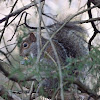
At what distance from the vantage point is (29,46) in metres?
2.13

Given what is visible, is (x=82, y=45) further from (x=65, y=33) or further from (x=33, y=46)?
(x=33, y=46)

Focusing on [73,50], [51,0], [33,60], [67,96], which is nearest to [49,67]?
[33,60]

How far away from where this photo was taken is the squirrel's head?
2085 mm

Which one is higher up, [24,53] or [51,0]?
[51,0]

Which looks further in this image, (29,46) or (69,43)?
(29,46)

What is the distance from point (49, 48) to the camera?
1746 millimetres

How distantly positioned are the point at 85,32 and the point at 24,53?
0.52 meters

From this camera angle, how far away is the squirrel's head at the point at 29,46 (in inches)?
82.1

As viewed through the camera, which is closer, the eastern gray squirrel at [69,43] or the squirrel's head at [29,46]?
the eastern gray squirrel at [69,43]

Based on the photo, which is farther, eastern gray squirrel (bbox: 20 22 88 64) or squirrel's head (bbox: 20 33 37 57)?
squirrel's head (bbox: 20 33 37 57)

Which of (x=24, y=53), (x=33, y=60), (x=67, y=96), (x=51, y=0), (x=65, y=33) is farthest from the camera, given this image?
(x=51, y=0)

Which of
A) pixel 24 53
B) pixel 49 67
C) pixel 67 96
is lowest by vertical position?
pixel 67 96

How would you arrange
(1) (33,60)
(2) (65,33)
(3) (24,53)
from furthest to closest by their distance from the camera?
(3) (24,53) → (2) (65,33) → (1) (33,60)

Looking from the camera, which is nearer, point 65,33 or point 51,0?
point 65,33
